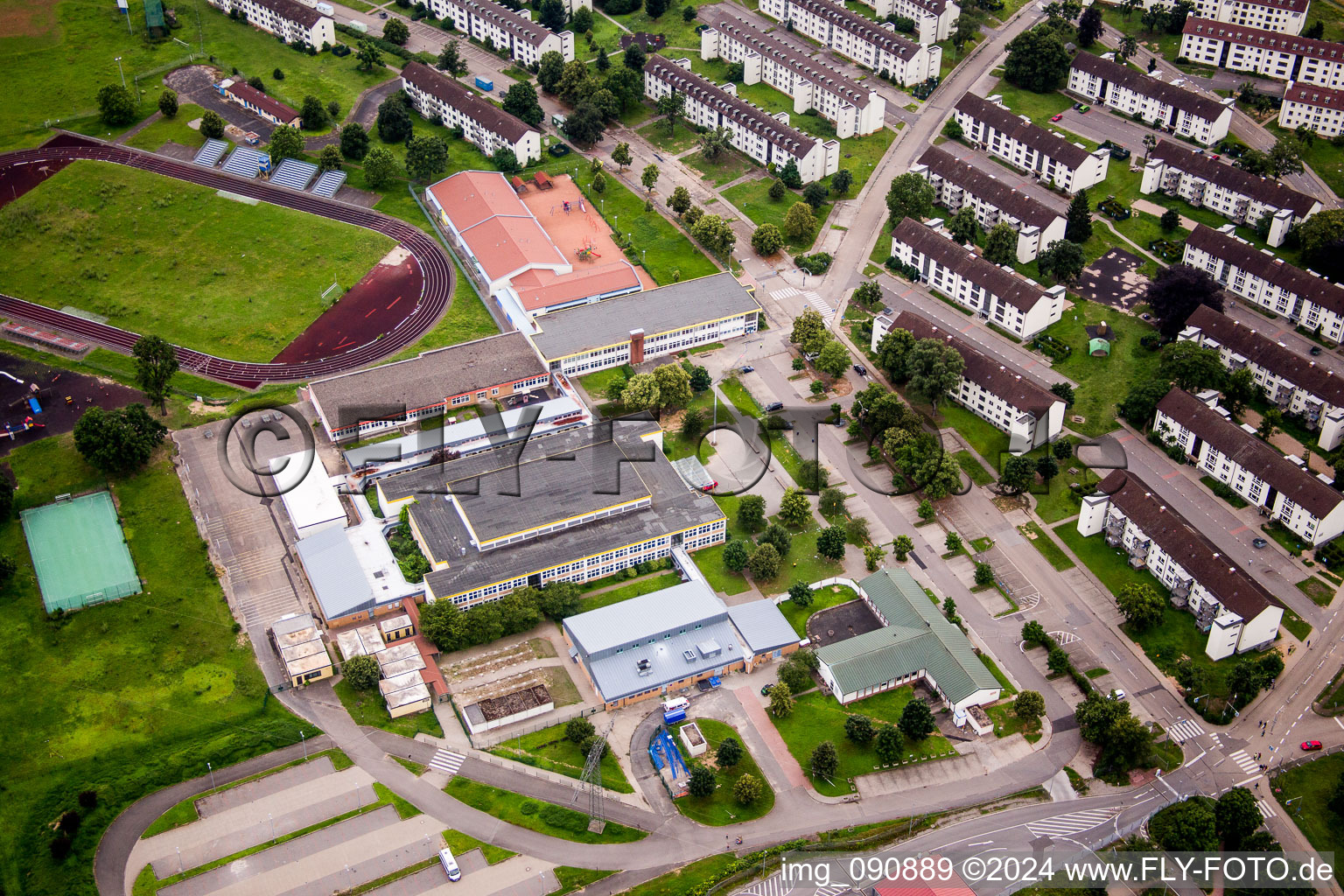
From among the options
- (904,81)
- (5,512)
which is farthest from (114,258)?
(904,81)

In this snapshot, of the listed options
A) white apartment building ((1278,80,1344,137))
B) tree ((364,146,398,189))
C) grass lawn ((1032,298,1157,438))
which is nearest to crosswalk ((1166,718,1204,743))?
grass lawn ((1032,298,1157,438))

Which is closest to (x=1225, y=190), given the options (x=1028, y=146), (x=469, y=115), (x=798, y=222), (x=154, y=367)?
(x=1028, y=146)

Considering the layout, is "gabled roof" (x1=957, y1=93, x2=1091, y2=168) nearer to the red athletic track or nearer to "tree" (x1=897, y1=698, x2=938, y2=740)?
the red athletic track

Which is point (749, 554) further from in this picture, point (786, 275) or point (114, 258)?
point (114, 258)

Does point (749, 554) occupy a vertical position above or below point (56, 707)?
above

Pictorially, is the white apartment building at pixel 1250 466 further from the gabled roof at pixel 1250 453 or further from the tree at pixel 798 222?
the tree at pixel 798 222
